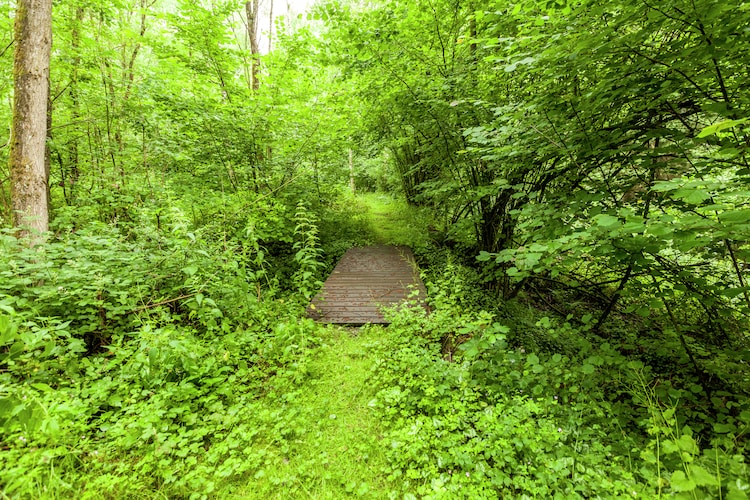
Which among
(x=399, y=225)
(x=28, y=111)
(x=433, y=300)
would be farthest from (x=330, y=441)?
(x=399, y=225)

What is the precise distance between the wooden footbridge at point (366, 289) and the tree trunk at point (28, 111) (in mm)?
3962

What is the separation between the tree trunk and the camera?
138 inches

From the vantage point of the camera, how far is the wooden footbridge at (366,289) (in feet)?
13.3

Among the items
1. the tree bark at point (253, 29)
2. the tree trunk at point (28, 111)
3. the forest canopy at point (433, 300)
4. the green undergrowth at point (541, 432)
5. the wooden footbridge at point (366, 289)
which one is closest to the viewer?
the green undergrowth at point (541, 432)

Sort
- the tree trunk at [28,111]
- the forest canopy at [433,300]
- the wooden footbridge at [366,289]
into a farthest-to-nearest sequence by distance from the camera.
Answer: the wooden footbridge at [366,289] → the tree trunk at [28,111] → the forest canopy at [433,300]

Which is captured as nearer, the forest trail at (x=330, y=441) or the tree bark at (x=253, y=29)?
the forest trail at (x=330, y=441)

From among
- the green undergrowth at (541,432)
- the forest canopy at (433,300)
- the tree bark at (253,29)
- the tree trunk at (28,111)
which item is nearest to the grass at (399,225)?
the forest canopy at (433,300)

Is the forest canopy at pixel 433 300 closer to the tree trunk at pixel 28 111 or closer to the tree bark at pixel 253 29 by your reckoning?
the tree trunk at pixel 28 111

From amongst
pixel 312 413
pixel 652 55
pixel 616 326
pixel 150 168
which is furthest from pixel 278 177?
pixel 616 326

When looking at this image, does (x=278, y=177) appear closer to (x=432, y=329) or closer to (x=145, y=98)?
(x=145, y=98)

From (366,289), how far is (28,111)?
5301mm

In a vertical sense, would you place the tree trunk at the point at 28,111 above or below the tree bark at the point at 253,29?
below

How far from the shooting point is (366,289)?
16.1 ft

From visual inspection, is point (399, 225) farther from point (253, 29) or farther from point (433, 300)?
point (253, 29)
